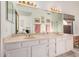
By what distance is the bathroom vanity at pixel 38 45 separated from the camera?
205 centimetres

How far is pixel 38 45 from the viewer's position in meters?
2.30

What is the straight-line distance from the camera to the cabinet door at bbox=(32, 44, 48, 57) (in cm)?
228

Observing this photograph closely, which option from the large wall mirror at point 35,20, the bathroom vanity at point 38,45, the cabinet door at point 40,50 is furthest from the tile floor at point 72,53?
the large wall mirror at point 35,20

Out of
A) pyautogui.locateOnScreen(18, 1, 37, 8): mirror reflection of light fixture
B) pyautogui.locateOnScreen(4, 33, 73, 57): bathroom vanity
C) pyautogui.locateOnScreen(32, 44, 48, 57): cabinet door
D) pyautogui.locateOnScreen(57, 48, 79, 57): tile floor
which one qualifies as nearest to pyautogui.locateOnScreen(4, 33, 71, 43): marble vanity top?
pyautogui.locateOnScreen(4, 33, 73, 57): bathroom vanity

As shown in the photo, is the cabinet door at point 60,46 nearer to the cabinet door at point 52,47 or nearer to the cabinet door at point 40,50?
the cabinet door at point 52,47

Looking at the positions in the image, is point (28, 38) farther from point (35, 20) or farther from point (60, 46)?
point (60, 46)

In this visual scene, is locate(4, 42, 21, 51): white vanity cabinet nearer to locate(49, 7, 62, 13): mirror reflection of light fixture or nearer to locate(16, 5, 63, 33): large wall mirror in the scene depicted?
locate(16, 5, 63, 33): large wall mirror

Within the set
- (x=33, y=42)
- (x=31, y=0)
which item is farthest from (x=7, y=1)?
(x=33, y=42)

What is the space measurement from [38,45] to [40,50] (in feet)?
0.32

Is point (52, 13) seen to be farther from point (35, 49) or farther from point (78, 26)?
point (35, 49)

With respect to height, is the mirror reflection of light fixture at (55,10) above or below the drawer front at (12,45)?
above

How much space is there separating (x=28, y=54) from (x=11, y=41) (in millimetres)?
383

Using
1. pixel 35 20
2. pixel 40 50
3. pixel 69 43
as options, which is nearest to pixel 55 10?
pixel 35 20

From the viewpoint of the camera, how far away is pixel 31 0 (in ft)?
7.54
